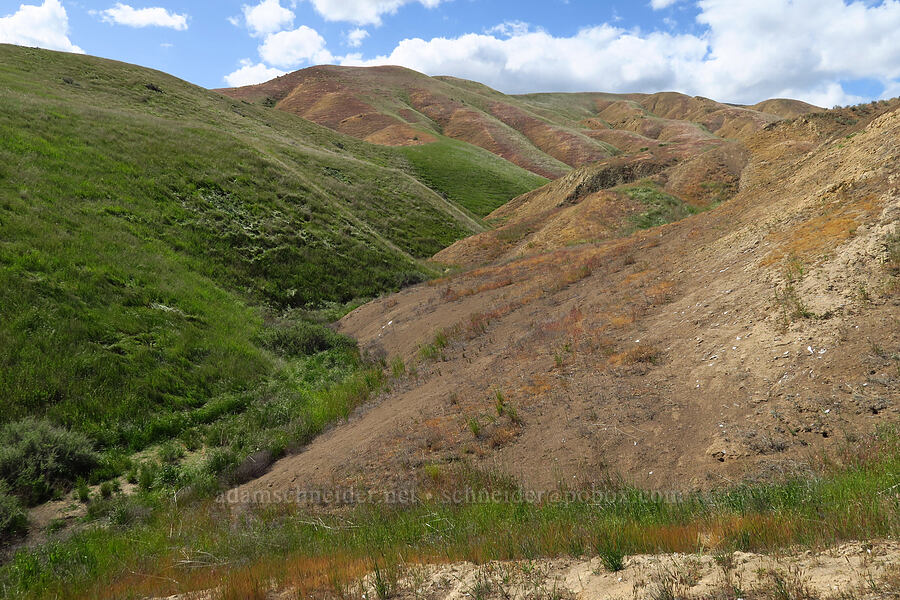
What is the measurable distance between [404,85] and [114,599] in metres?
102

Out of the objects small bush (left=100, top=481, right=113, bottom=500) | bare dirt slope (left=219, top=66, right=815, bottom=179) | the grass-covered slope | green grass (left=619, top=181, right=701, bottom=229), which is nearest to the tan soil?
small bush (left=100, top=481, right=113, bottom=500)

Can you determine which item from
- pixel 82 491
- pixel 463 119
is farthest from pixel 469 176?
pixel 82 491

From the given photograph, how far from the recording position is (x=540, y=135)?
7944 centimetres

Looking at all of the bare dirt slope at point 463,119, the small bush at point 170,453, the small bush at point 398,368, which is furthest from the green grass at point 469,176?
the small bush at point 170,453

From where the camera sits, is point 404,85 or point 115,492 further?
point 404,85

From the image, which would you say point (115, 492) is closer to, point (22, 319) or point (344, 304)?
point (22, 319)

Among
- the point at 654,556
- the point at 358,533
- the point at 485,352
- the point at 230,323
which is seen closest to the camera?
→ the point at 654,556

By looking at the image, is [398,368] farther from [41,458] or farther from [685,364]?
[41,458]

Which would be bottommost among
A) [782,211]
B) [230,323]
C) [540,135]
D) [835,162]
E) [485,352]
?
[485,352]

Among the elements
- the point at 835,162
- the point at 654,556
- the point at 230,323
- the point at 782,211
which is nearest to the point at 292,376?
the point at 230,323

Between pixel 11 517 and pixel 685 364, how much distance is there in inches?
411

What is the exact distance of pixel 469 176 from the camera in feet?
172

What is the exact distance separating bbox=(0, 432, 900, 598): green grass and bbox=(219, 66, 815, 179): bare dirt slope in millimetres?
59092

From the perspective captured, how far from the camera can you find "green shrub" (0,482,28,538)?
6.38 metres
